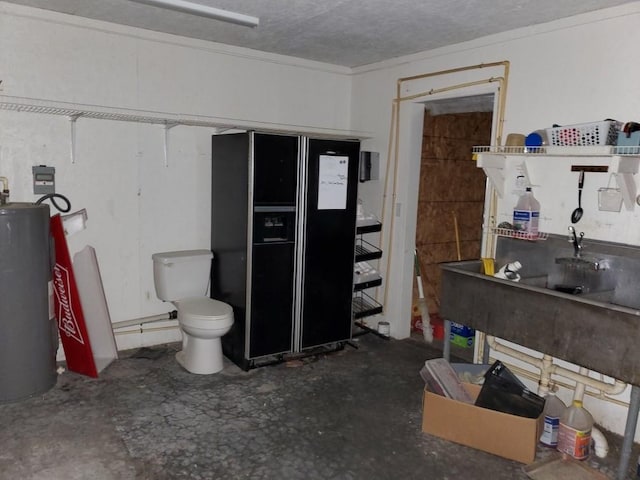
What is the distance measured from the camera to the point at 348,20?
A: 3.26 m

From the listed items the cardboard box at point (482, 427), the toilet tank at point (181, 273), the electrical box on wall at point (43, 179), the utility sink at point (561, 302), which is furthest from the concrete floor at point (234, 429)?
the electrical box on wall at point (43, 179)

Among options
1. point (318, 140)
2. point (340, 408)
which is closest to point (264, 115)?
point (318, 140)

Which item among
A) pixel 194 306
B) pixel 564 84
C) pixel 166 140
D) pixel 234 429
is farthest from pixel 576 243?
pixel 166 140

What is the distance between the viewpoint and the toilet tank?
12.5 ft

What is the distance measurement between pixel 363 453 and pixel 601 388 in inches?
53.6

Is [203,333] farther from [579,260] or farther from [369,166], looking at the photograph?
[579,260]

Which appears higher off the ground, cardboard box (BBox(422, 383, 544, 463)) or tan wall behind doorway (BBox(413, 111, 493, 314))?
tan wall behind doorway (BBox(413, 111, 493, 314))

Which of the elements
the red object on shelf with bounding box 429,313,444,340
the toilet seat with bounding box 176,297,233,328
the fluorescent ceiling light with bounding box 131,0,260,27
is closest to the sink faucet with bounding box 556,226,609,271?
the red object on shelf with bounding box 429,313,444,340

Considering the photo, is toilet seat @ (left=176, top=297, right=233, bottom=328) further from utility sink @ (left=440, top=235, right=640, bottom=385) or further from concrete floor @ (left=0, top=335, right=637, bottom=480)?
utility sink @ (left=440, top=235, right=640, bottom=385)

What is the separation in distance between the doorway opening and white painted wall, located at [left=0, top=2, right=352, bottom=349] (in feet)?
4.72

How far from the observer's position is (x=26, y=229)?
300cm

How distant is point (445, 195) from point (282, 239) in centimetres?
211

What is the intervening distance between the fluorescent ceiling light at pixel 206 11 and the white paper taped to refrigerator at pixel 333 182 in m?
1.11

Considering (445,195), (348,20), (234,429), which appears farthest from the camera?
(445,195)
